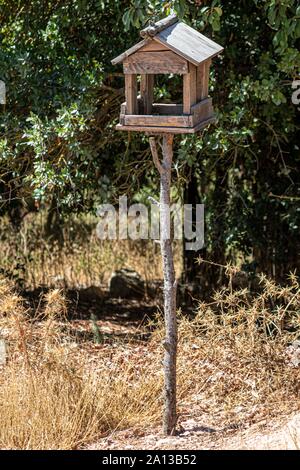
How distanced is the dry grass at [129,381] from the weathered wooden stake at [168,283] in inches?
13.7

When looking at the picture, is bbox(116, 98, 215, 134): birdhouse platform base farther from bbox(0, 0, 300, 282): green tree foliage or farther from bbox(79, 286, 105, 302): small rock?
bbox(79, 286, 105, 302): small rock

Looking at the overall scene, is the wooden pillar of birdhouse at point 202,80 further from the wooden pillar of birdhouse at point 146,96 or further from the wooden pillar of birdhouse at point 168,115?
the wooden pillar of birdhouse at point 146,96

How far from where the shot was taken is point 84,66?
6.62m

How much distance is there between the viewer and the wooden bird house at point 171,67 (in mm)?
4754

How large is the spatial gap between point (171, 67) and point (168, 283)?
124 cm

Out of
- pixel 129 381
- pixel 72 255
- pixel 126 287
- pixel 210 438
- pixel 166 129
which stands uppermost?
pixel 166 129

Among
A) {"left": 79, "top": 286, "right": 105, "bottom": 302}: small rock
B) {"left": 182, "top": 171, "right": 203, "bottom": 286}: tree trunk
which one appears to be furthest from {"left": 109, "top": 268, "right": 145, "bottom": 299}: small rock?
{"left": 182, "top": 171, "right": 203, "bottom": 286}: tree trunk

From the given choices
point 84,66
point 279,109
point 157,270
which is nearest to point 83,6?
point 84,66

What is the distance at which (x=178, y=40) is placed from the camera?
4758mm

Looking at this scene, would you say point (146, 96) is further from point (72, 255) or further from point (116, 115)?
point (72, 255)

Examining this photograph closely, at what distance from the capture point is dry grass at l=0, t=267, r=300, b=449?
5.11 meters

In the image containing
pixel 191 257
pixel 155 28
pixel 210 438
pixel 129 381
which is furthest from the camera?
pixel 191 257

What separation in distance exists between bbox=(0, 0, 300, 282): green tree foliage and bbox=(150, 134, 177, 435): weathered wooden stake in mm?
1203

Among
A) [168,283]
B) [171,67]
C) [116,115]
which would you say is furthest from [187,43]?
[116,115]
